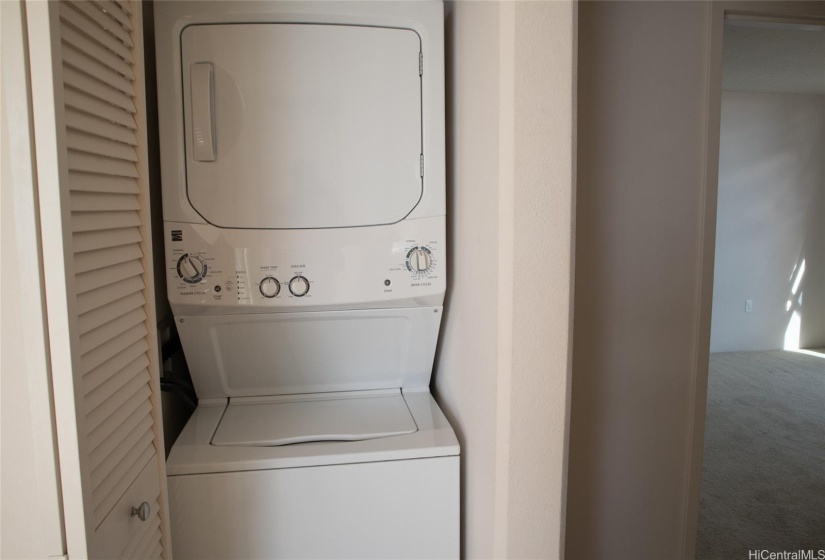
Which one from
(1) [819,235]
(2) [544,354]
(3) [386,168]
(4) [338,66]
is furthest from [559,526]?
(1) [819,235]

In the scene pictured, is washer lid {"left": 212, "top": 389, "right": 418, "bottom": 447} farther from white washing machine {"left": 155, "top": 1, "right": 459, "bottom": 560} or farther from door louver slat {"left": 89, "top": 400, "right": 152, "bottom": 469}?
door louver slat {"left": 89, "top": 400, "right": 152, "bottom": 469}

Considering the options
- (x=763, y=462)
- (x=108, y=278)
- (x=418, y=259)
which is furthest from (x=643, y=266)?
(x=763, y=462)

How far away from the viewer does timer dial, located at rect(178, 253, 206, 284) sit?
1496 millimetres

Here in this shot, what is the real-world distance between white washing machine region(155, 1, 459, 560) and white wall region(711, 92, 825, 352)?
452 cm

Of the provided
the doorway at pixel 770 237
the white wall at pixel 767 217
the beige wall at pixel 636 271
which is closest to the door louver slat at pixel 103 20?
the beige wall at pixel 636 271

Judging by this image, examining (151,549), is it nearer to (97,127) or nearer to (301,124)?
(97,127)

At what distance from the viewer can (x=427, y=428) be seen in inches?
60.6

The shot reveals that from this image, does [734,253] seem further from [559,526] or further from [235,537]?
[235,537]

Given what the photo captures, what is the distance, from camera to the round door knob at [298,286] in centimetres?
154

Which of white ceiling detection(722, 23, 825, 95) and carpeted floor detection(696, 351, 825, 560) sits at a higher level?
white ceiling detection(722, 23, 825, 95)

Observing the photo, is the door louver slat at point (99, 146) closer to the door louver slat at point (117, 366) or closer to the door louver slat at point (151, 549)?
the door louver slat at point (117, 366)

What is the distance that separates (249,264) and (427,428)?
649 mm

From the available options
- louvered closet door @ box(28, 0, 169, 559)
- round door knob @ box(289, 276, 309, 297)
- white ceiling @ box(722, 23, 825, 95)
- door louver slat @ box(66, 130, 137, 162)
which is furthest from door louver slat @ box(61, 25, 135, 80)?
white ceiling @ box(722, 23, 825, 95)

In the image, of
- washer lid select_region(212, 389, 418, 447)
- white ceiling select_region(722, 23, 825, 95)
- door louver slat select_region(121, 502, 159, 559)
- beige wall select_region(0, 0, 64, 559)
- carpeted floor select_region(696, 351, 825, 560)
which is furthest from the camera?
white ceiling select_region(722, 23, 825, 95)
